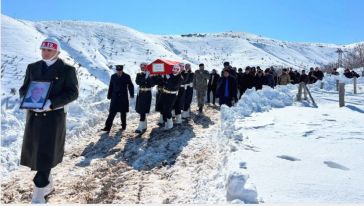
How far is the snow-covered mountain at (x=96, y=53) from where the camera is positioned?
1448 cm

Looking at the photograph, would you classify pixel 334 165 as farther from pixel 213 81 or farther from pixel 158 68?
pixel 213 81

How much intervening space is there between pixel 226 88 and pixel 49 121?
9.86m

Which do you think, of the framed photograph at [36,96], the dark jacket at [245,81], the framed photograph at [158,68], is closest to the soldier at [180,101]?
the framed photograph at [158,68]

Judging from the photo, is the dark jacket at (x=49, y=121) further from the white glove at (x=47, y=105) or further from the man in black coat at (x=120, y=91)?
the man in black coat at (x=120, y=91)

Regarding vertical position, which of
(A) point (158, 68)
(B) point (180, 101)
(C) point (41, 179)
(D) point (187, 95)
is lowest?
(C) point (41, 179)

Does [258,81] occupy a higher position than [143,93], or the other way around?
[258,81]

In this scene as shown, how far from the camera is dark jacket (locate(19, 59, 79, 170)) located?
5.91 meters

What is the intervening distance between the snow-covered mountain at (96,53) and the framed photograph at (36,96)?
3.90m

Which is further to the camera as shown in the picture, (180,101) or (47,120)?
(180,101)

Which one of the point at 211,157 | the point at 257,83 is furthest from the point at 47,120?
the point at 257,83

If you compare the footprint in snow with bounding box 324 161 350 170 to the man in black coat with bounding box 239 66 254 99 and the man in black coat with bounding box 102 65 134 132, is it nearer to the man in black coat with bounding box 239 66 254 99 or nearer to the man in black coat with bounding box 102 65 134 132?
the man in black coat with bounding box 102 65 134 132

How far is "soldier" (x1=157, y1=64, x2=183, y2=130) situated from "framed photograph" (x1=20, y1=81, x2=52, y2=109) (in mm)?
7284

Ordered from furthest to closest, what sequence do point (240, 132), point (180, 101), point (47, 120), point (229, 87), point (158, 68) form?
point (229, 87), point (180, 101), point (158, 68), point (240, 132), point (47, 120)

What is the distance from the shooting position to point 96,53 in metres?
45.0
